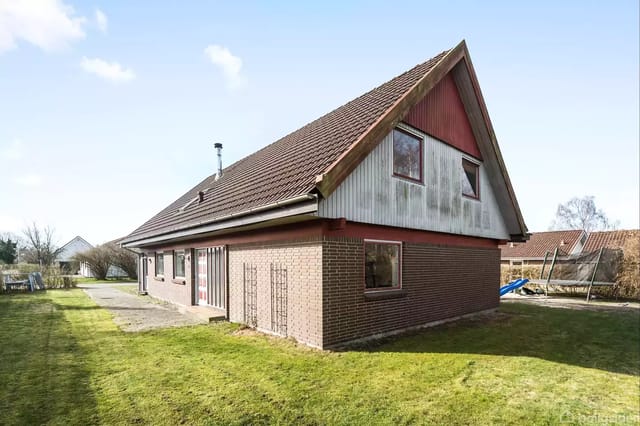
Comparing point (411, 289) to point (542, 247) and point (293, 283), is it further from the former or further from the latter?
point (542, 247)

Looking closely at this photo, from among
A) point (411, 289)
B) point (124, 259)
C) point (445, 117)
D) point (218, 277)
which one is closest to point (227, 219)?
point (218, 277)

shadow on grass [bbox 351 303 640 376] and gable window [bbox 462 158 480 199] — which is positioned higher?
gable window [bbox 462 158 480 199]

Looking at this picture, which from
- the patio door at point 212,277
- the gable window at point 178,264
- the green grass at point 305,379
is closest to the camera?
the green grass at point 305,379

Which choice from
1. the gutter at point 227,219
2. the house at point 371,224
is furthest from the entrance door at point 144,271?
the house at point 371,224

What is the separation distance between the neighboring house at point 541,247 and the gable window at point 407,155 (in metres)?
29.1

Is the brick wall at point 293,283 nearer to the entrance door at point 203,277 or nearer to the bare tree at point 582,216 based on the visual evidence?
the entrance door at point 203,277

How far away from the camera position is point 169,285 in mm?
14922

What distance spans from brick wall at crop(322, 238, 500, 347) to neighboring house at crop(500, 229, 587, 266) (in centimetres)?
2466

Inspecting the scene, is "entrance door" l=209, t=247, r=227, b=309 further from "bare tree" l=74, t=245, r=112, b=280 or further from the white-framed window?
"bare tree" l=74, t=245, r=112, b=280

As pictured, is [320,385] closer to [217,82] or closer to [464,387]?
[464,387]

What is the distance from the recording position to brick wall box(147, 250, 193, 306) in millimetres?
12812

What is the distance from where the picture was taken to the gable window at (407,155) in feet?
28.4

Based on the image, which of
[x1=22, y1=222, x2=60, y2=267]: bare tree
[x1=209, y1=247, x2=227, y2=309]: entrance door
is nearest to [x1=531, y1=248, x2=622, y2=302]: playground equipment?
[x1=209, y1=247, x2=227, y2=309]: entrance door

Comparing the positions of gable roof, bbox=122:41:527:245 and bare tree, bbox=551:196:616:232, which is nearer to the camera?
gable roof, bbox=122:41:527:245
